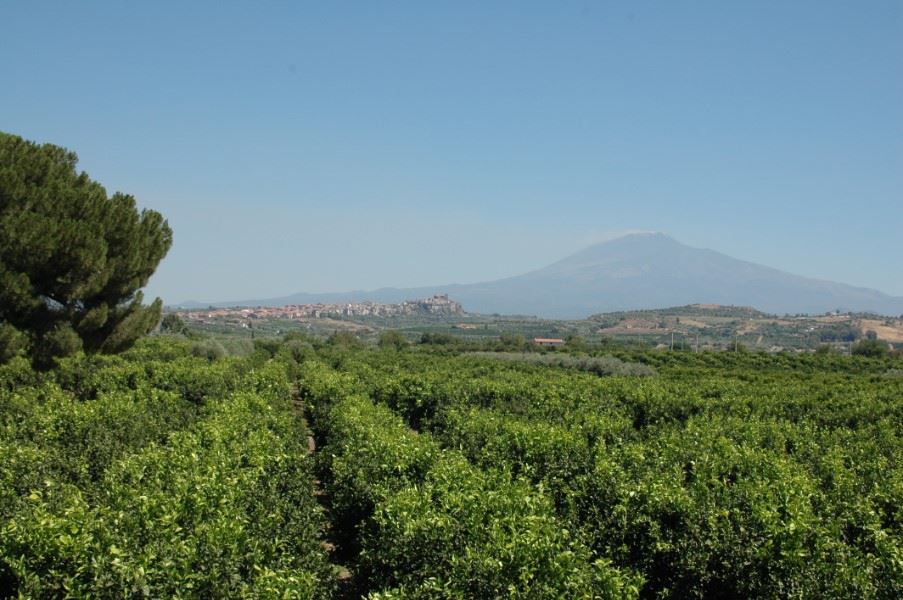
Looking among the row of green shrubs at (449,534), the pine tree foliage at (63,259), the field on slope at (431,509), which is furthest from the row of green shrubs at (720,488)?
the pine tree foliage at (63,259)

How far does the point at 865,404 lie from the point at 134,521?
25457 millimetres

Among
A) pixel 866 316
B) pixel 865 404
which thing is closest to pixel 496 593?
pixel 865 404

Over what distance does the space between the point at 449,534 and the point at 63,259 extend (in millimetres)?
19194

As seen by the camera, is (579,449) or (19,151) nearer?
(579,449)

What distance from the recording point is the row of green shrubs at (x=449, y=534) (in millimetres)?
7125

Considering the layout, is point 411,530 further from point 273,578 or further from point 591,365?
point 591,365

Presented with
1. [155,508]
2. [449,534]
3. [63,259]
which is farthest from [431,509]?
[63,259]

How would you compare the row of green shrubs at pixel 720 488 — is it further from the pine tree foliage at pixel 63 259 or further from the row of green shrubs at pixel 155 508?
the pine tree foliage at pixel 63 259

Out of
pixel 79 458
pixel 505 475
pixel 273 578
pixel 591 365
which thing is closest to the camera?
pixel 273 578

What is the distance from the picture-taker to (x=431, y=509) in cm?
895

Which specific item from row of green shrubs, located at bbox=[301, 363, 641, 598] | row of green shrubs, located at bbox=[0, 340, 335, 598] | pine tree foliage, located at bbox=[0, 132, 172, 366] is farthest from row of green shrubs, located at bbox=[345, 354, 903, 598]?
pine tree foliage, located at bbox=[0, 132, 172, 366]

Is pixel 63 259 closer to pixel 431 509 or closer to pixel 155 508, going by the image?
pixel 155 508

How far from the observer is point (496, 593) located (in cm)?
706

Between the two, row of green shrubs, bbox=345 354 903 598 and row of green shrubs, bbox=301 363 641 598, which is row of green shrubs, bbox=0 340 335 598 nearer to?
row of green shrubs, bbox=301 363 641 598
